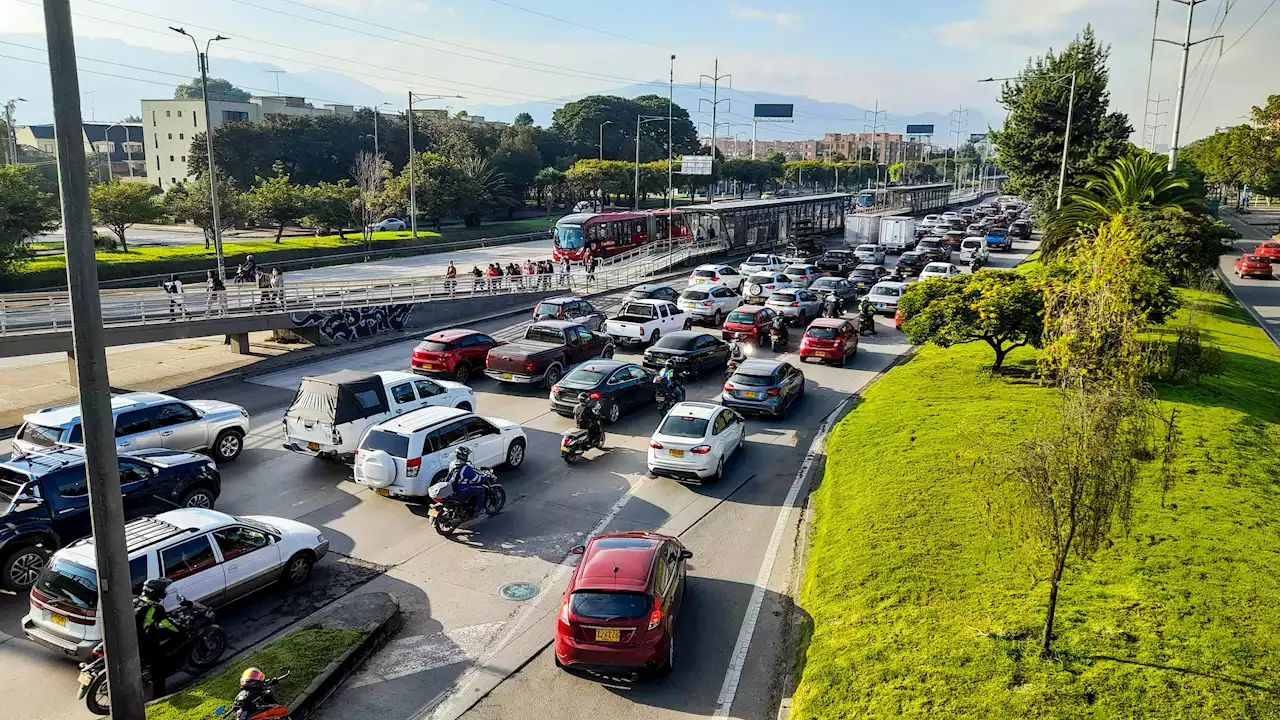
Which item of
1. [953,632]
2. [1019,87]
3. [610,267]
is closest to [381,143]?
[610,267]

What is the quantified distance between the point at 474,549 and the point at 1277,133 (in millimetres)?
79297

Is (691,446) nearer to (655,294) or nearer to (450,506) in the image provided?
(450,506)

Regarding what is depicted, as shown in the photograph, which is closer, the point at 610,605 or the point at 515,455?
the point at 610,605

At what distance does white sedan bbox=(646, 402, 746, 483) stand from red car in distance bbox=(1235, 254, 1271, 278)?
4291cm

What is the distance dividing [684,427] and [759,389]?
185 inches

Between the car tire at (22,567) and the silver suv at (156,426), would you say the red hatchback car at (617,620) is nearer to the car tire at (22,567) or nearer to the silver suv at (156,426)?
the car tire at (22,567)

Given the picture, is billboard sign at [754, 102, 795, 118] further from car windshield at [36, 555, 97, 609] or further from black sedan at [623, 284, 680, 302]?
car windshield at [36, 555, 97, 609]

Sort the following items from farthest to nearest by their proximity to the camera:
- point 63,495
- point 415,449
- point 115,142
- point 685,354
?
point 115,142, point 685,354, point 415,449, point 63,495

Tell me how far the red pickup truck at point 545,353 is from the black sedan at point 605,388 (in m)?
2.44

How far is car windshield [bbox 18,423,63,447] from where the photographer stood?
1564 cm

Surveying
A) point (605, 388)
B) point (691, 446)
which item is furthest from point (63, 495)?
point (605, 388)

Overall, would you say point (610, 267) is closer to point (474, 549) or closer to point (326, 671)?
point (474, 549)

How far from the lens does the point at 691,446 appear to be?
1609 centimetres

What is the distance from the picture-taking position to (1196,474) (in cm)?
1363
